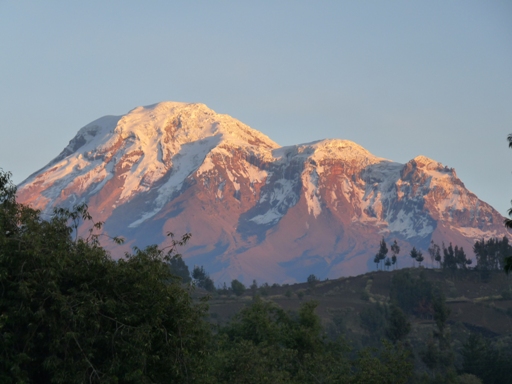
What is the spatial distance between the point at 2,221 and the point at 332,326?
109 metres

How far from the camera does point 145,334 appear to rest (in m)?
29.4

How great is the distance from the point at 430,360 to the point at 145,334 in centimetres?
7007

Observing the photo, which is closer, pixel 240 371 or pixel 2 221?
pixel 2 221

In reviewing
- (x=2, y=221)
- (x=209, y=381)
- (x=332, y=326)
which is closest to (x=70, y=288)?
(x=2, y=221)

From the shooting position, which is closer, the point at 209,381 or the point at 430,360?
the point at 209,381

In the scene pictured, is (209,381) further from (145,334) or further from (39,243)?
(39,243)

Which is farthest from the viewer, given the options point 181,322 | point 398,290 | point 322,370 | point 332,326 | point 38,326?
point 398,290

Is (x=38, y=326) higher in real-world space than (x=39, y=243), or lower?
lower

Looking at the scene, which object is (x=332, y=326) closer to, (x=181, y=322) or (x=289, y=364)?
(x=289, y=364)

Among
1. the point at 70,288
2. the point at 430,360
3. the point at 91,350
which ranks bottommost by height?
the point at 430,360

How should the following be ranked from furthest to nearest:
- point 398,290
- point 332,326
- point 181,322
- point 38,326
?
1. point 398,290
2. point 332,326
3. point 181,322
4. point 38,326

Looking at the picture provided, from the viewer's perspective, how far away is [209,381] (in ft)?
110

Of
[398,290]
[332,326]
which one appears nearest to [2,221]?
[332,326]

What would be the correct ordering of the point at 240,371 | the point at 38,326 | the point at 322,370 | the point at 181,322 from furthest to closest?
the point at 322,370
the point at 240,371
the point at 181,322
the point at 38,326
